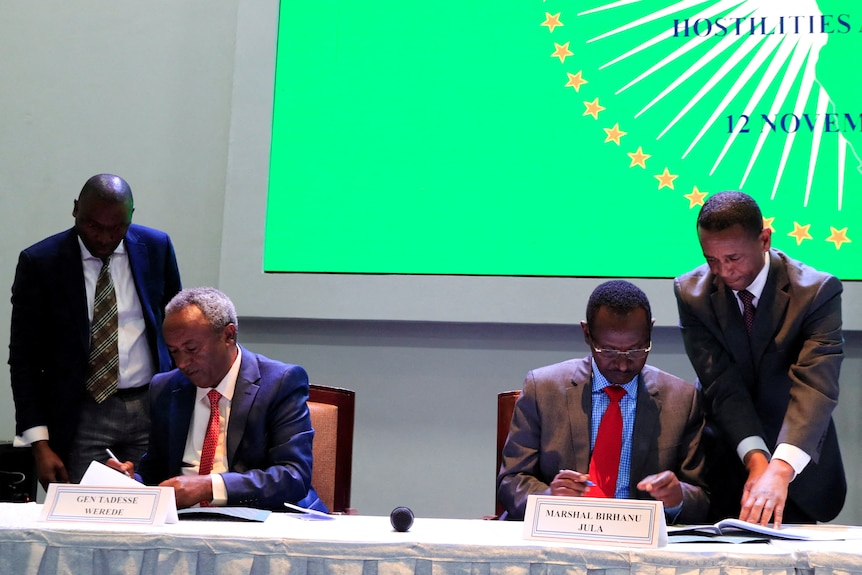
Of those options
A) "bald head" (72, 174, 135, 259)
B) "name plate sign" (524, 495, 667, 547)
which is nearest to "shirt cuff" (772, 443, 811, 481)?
"name plate sign" (524, 495, 667, 547)

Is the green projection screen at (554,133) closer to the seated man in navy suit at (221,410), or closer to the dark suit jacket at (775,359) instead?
the dark suit jacket at (775,359)

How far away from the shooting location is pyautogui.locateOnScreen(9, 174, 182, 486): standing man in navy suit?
277 cm

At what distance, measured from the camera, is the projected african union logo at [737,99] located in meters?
3.29

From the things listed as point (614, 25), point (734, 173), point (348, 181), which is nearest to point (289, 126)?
point (348, 181)

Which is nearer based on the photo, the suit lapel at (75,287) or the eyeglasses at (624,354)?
the eyeglasses at (624,354)

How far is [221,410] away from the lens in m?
2.38

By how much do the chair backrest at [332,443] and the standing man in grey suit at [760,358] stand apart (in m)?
0.98

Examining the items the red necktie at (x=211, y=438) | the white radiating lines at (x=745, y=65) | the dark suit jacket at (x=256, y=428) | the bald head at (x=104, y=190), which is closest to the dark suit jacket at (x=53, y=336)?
the bald head at (x=104, y=190)

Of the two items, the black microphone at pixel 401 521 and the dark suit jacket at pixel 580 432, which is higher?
the dark suit jacket at pixel 580 432

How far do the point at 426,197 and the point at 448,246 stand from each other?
20cm

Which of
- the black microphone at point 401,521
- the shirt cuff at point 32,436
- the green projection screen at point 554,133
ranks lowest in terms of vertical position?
the black microphone at point 401,521

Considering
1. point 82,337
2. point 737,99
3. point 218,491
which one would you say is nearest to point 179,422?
point 218,491

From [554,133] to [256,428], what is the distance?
1653mm

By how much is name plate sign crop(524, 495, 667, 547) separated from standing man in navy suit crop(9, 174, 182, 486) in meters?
1.53
